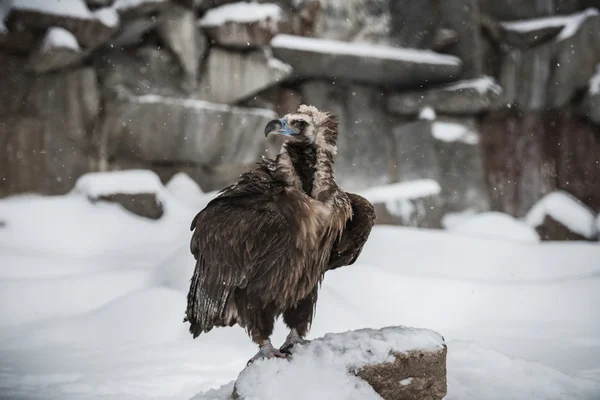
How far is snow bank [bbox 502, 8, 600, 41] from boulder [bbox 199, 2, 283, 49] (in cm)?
368

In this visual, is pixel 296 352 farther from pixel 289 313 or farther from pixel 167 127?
pixel 167 127

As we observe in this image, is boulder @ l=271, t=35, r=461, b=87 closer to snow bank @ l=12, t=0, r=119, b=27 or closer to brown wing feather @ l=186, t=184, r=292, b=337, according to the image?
snow bank @ l=12, t=0, r=119, b=27

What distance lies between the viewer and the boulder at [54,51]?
627cm

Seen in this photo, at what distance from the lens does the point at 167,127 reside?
6992 millimetres

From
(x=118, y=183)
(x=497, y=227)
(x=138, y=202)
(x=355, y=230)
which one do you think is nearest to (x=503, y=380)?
(x=355, y=230)

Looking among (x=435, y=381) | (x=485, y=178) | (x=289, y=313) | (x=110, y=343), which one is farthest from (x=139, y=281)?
(x=485, y=178)

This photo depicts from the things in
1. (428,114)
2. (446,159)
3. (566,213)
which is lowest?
(566,213)

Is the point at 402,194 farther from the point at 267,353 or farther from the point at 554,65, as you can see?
the point at 267,353

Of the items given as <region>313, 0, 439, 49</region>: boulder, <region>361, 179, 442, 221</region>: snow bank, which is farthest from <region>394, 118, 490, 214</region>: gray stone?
<region>313, 0, 439, 49</region>: boulder

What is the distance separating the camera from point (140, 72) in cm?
699

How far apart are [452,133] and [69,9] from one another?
→ 16.1ft

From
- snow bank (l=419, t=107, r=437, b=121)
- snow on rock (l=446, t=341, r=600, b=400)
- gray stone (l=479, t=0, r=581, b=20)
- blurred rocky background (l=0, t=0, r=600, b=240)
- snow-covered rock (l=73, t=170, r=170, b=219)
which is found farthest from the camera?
gray stone (l=479, t=0, r=581, b=20)

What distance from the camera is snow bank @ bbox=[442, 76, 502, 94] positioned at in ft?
26.4

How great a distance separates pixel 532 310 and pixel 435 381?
342 centimetres
